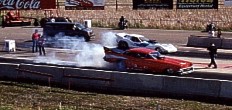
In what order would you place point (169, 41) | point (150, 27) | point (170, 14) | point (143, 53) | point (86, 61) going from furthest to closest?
point (170, 14), point (150, 27), point (169, 41), point (86, 61), point (143, 53)

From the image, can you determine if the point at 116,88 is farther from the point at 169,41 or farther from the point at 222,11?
the point at 222,11

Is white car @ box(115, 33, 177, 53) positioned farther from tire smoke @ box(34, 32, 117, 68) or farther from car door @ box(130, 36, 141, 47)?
tire smoke @ box(34, 32, 117, 68)

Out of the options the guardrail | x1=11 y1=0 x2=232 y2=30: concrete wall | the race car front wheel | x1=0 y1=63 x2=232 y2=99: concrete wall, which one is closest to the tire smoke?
the race car front wheel

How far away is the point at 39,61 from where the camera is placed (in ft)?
103

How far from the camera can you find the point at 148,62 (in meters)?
26.0

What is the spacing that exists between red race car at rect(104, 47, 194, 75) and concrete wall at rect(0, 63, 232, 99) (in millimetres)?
2465

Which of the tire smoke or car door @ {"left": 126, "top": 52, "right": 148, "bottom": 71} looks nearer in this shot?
car door @ {"left": 126, "top": 52, "right": 148, "bottom": 71}

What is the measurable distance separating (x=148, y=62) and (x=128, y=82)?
8.57 feet

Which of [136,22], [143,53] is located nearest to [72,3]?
[136,22]

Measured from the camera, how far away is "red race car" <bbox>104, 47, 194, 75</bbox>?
25.6 meters

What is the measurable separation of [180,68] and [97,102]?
5561mm

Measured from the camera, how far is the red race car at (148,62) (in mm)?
25609

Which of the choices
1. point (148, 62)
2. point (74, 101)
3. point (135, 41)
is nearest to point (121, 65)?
point (148, 62)

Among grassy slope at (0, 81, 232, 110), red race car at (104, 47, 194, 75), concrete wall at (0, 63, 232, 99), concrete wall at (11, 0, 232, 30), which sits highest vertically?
concrete wall at (11, 0, 232, 30)
